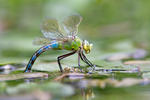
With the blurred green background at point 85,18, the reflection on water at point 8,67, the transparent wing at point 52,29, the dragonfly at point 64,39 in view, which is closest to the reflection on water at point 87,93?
the dragonfly at point 64,39

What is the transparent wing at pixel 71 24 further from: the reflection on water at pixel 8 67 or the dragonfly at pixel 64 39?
the reflection on water at pixel 8 67

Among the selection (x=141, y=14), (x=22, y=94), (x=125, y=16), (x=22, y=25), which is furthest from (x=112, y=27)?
(x=22, y=94)

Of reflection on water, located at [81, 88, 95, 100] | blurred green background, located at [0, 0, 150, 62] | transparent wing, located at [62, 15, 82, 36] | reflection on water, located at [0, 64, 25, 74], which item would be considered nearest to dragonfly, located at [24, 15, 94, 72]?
transparent wing, located at [62, 15, 82, 36]

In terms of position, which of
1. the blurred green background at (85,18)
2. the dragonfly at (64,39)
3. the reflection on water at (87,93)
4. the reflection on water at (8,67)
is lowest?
the reflection on water at (87,93)

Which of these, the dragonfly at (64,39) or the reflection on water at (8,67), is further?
the reflection on water at (8,67)

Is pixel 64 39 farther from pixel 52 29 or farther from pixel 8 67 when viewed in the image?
pixel 8 67

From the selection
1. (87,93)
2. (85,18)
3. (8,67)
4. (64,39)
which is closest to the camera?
(87,93)

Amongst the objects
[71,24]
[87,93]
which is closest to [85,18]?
[71,24]
